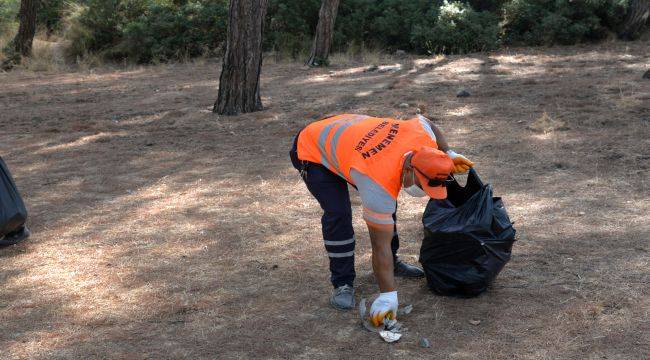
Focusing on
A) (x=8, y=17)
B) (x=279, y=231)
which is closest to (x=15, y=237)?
(x=279, y=231)

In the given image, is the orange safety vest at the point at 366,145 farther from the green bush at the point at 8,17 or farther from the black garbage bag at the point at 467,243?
the green bush at the point at 8,17

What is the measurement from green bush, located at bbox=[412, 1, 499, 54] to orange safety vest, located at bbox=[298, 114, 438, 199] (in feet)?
35.7

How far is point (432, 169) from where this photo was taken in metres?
3.21

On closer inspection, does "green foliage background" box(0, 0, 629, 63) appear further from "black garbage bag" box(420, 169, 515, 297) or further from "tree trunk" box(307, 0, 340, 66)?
"black garbage bag" box(420, 169, 515, 297)

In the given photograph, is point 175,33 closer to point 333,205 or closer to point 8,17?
point 8,17

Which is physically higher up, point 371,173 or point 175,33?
point 371,173

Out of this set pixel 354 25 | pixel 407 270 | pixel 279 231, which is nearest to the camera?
pixel 407 270

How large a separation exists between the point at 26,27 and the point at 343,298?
44.5 feet

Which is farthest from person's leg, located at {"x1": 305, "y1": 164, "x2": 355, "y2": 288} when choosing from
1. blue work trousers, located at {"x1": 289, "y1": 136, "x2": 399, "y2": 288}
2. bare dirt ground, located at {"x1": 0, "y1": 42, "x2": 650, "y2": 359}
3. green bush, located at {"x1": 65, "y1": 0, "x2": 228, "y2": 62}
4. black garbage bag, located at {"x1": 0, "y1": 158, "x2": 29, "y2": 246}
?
green bush, located at {"x1": 65, "y1": 0, "x2": 228, "y2": 62}

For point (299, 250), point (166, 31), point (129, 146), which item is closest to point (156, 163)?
point (129, 146)

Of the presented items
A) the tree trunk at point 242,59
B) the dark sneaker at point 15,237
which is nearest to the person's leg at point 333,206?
the dark sneaker at point 15,237

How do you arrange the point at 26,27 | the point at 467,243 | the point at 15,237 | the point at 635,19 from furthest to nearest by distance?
the point at 26,27, the point at 635,19, the point at 15,237, the point at 467,243

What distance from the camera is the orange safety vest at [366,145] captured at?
3.32m

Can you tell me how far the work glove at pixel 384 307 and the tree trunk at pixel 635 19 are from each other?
1238 cm
